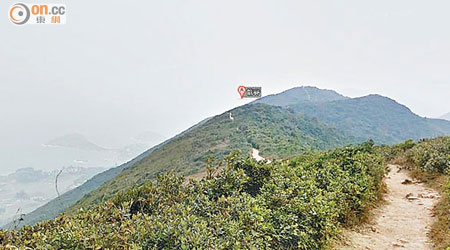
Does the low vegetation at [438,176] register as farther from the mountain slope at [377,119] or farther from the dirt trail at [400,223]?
the mountain slope at [377,119]

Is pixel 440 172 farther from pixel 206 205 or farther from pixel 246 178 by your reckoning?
pixel 206 205

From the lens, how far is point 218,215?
368 cm

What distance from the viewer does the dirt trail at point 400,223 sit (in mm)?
5434

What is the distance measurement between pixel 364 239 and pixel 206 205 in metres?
3.65

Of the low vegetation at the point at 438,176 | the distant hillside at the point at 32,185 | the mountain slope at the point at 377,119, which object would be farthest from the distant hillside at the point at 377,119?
the distant hillside at the point at 32,185

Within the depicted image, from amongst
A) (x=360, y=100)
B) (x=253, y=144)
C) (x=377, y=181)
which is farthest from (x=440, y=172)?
(x=360, y=100)

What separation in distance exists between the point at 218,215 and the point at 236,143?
47773 millimetres

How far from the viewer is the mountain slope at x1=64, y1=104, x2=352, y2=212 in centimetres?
4378

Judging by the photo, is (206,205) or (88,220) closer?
(88,220)

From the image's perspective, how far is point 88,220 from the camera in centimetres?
377

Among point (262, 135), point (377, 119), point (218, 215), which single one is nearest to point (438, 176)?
point (218, 215)

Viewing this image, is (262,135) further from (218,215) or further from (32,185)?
(32,185)

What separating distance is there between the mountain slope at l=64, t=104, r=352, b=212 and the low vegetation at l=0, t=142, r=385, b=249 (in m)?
28.9

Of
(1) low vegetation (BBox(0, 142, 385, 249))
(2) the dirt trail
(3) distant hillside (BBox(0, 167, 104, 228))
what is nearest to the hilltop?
(1) low vegetation (BBox(0, 142, 385, 249))
